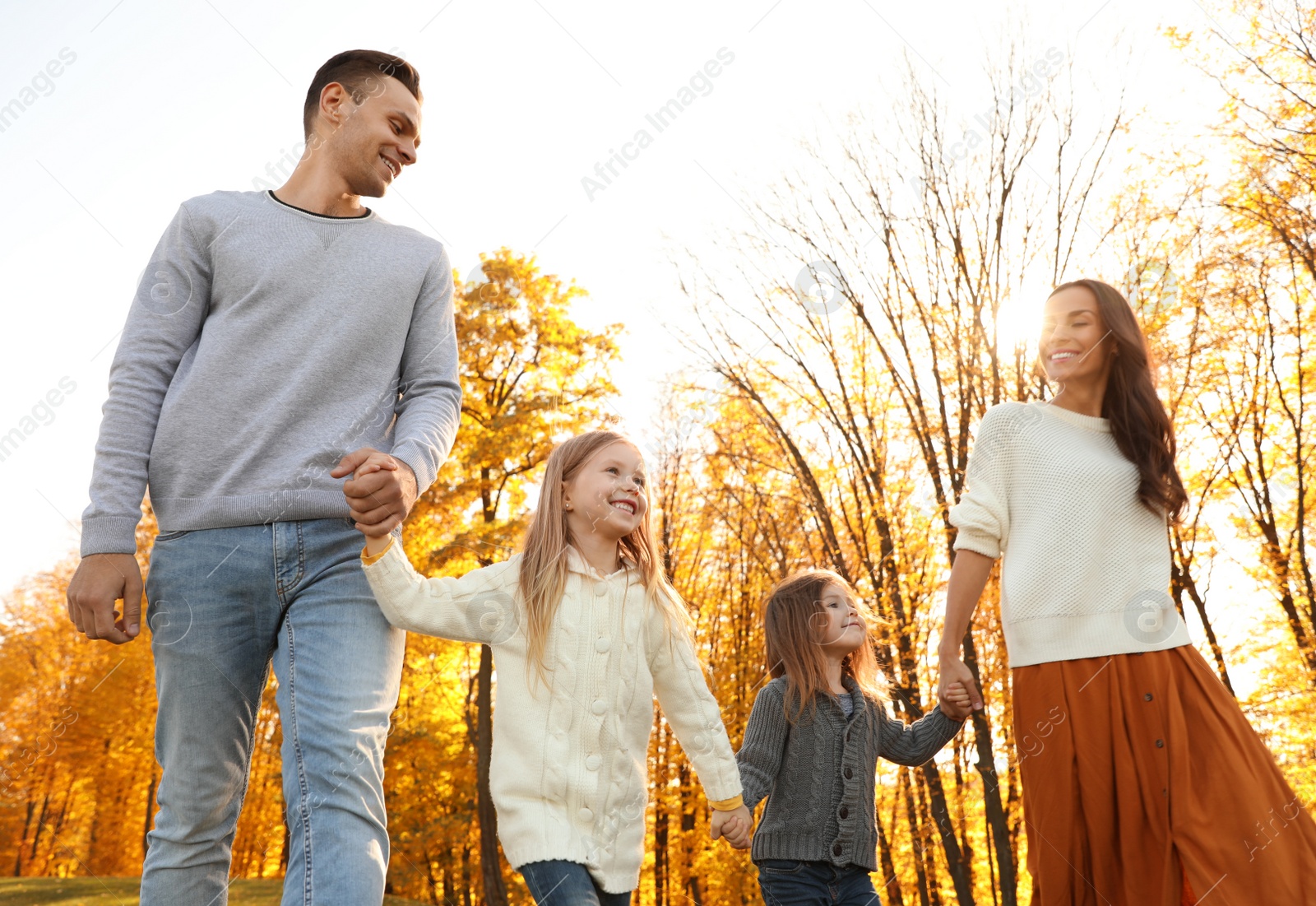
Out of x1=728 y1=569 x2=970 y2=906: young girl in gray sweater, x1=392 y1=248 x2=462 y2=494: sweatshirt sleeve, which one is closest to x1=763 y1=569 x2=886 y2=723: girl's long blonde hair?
x1=728 y1=569 x2=970 y2=906: young girl in gray sweater

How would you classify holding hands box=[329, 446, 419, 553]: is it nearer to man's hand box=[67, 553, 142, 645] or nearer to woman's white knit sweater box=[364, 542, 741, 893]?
woman's white knit sweater box=[364, 542, 741, 893]

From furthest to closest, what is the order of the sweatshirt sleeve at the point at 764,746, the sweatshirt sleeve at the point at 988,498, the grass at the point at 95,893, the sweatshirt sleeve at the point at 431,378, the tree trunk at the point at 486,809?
the grass at the point at 95,893 < the tree trunk at the point at 486,809 < the sweatshirt sleeve at the point at 764,746 < the sweatshirt sleeve at the point at 988,498 < the sweatshirt sleeve at the point at 431,378

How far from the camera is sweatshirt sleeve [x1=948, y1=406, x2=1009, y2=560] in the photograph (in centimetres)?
282

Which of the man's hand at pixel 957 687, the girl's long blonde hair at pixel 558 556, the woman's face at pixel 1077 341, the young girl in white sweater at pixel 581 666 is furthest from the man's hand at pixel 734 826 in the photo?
the woman's face at pixel 1077 341

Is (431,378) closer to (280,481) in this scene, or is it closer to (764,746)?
(280,481)

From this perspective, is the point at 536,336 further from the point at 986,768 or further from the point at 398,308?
the point at 398,308

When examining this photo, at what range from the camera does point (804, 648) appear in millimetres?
3793

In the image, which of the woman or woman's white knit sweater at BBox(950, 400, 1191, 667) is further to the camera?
woman's white knit sweater at BBox(950, 400, 1191, 667)

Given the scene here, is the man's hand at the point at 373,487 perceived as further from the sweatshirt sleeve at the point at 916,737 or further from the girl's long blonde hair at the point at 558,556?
the sweatshirt sleeve at the point at 916,737

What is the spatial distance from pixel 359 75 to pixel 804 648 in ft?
8.44

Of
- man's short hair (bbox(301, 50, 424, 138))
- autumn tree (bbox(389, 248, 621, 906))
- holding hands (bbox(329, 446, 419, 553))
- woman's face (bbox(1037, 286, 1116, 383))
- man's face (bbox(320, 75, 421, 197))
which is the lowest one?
holding hands (bbox(329, 446, 419, 553))

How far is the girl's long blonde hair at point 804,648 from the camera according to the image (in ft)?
12.0

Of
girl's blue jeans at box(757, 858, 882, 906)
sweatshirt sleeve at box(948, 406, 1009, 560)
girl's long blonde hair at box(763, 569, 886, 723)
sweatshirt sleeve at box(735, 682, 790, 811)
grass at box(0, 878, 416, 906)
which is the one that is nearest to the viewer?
sweatshirt sleeve at box(948, 406, 1009, 560)

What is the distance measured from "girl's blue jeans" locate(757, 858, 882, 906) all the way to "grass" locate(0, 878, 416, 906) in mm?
9364
